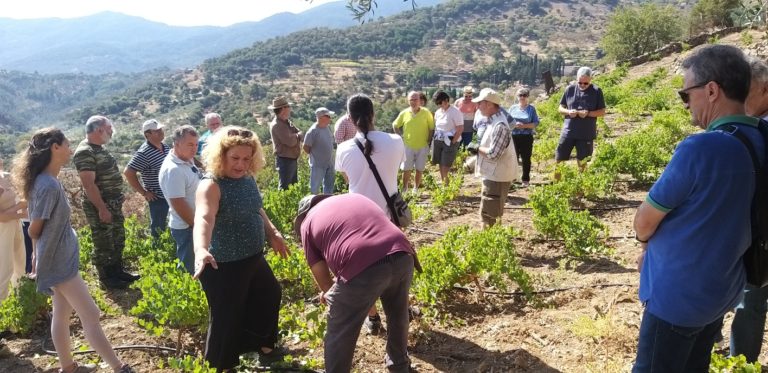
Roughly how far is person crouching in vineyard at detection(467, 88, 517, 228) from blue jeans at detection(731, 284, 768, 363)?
7.11 ft

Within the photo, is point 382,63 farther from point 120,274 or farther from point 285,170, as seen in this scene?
point 120,274

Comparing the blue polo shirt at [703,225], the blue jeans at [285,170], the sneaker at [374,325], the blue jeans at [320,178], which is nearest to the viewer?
the blue polo shirt at [703,225]

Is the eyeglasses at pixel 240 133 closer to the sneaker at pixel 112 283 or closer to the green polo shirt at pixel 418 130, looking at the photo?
the sneaker at pixel 112 283

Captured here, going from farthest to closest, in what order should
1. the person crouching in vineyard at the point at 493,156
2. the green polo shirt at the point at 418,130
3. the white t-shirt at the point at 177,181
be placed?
the green polo shirt at the point at 418,130
the person crouching in vineyard at the point at 493,156
the white t-shirt at the point at 177,181

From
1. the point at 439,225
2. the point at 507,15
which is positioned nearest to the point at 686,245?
the point at 439,225

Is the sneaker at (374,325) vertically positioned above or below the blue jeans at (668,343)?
below

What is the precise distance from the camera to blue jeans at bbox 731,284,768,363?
8.43ft

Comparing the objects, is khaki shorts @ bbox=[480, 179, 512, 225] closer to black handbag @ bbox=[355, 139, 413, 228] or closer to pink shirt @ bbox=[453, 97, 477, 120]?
black handbag @ bbox=[355, 139, 413, 228]

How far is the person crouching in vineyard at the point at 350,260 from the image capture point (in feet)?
8.38

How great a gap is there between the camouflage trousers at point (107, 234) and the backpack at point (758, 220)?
17.5ft

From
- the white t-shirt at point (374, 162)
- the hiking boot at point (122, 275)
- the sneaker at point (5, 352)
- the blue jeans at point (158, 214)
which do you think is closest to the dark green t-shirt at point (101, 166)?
the blue jeans at point (158, 214)

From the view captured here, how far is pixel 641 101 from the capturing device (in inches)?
Answer: 520

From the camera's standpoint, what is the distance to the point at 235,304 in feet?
10.2

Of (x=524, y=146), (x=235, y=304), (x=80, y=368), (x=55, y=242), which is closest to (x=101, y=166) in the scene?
(x=55, y=242)
